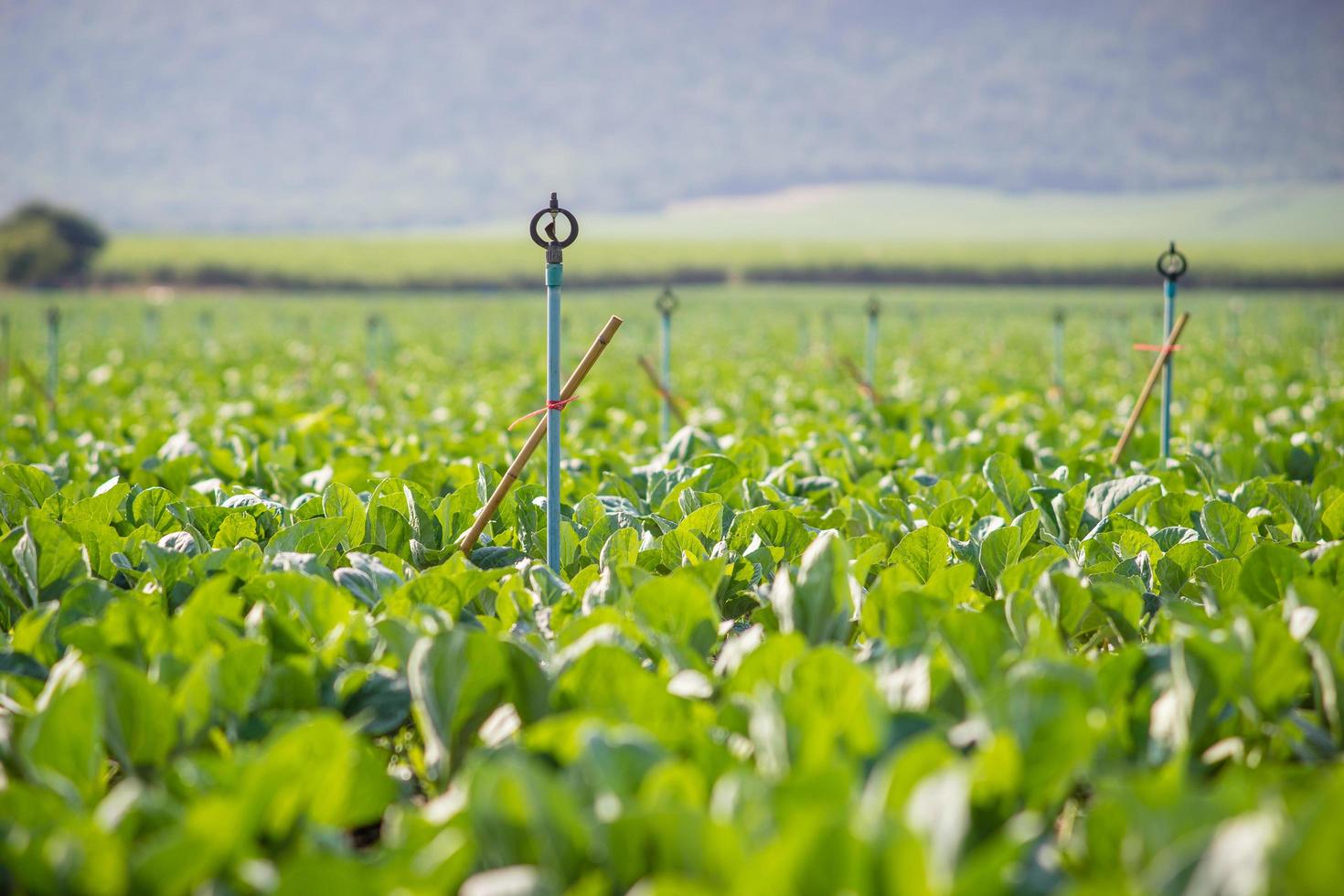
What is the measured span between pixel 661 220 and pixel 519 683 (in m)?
197

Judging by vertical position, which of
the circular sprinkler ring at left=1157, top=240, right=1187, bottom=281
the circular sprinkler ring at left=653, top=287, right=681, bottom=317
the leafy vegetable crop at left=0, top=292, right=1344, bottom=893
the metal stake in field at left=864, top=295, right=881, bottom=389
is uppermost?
the circular sprinkler ring at left=1157, top=240, right=1187, bottom=281

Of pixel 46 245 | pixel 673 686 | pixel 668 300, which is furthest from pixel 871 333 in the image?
pixel 46 245

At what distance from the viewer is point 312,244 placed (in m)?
81.8

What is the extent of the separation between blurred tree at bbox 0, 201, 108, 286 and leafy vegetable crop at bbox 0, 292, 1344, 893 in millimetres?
63818

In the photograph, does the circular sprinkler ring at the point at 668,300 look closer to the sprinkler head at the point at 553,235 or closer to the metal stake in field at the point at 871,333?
the metal stake in field at the point at 871,333

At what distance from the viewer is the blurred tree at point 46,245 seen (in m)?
58.5

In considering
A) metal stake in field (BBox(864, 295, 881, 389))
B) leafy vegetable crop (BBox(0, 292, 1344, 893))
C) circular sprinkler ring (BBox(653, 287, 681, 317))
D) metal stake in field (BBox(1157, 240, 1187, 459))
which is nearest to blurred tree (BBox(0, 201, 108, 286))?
metal stake in field (BBox(864, 295, 881, 389))

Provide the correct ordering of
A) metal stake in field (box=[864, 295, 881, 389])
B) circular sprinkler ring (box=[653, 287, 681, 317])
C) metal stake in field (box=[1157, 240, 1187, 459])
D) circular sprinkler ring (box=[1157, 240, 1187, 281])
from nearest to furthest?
circular sprinkler ring (box=[1157, 240, 1187, 281]), metal stake in field (box=[1157, 240, 1187, 459]), circular sprinkler ring (box=[653, 287, 681, 317]), metal stake in field (box=[864, 295, 881, 389])

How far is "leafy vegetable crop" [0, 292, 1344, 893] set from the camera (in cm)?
134

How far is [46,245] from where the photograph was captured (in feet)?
193

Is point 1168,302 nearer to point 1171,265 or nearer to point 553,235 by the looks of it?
point 1171,265

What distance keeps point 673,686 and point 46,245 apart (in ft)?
221

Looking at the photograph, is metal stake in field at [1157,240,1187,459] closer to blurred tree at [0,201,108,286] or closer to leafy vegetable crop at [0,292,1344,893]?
leafy vegetable crop at [0,292,1344,893]

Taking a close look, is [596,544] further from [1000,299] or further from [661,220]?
[661,220]
